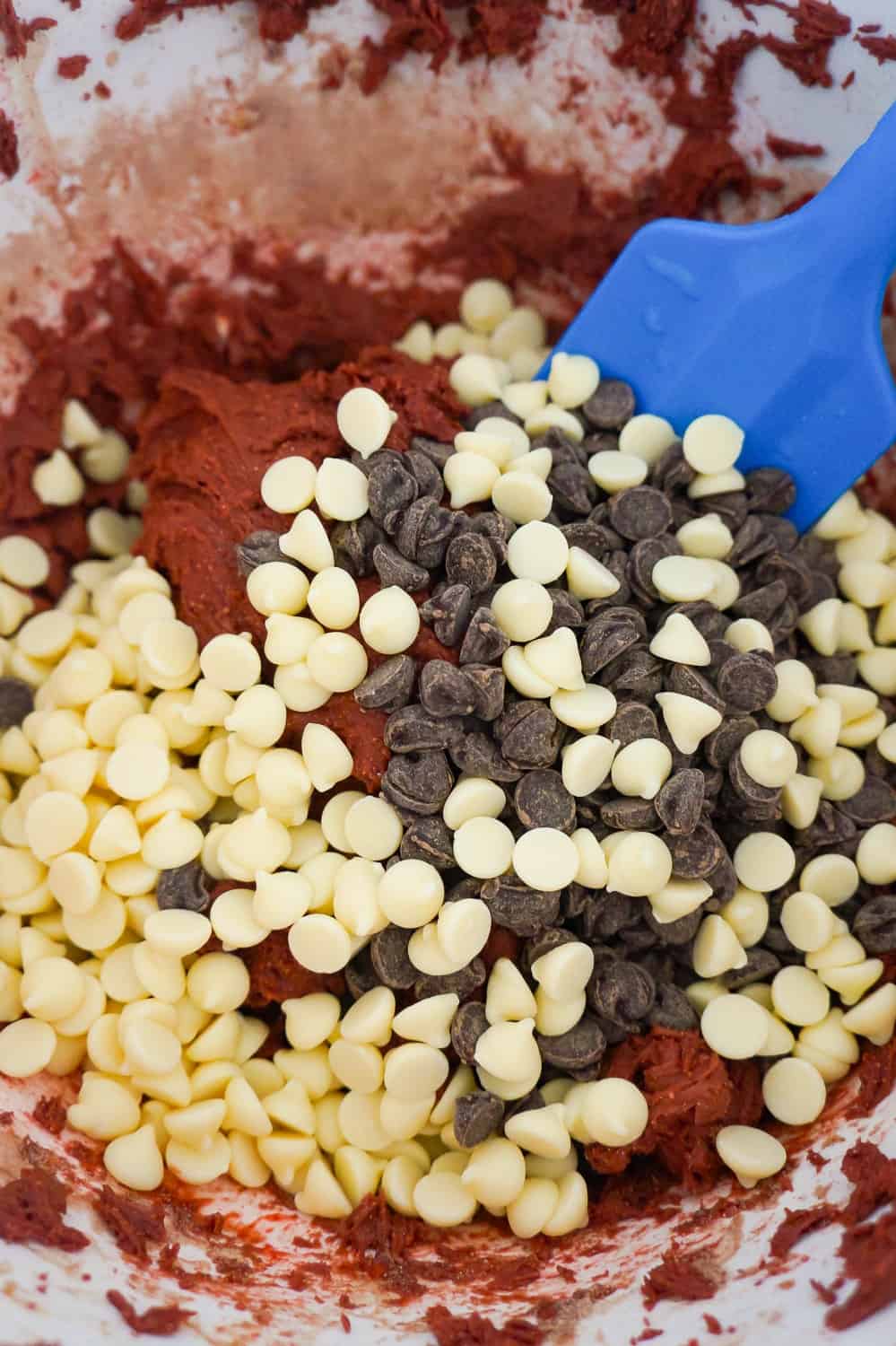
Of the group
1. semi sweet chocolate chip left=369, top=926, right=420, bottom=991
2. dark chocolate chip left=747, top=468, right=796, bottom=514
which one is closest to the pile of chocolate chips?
semi sweet chocolate chip left=369, top=926, right=420, bottom=991

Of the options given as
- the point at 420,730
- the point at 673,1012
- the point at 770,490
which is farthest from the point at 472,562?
the point at 673,1012

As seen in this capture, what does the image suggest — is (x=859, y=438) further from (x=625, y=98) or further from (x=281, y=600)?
(x=281, y=600)

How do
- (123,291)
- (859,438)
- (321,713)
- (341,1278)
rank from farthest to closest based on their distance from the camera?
(123,291)
(859,438)
(321,713)
(341,1278)

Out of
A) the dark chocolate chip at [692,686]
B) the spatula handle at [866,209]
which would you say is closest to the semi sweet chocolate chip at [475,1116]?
the dark chocolate chip at [692,686]

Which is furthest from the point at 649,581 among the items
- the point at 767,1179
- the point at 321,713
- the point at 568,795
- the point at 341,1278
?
the point at 341,1278

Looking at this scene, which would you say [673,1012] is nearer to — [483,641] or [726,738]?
[726,738]

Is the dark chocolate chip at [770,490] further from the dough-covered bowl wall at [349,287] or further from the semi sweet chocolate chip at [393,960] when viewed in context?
the semi sweet chocolate chip at [393,960]
